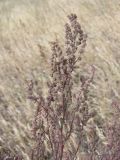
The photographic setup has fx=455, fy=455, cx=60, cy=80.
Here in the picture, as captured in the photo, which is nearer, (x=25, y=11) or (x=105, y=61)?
(x=105, y=61)

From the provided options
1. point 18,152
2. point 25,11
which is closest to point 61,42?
point 25,11

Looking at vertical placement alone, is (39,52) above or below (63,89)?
above

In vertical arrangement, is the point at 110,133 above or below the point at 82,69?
below

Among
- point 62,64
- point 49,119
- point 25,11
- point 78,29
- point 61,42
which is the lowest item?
point 49,119

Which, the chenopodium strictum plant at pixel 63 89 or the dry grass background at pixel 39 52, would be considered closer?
the chenopodium strictum plant at pixel 63 89

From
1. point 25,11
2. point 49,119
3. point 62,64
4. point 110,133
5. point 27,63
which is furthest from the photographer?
point 25,11

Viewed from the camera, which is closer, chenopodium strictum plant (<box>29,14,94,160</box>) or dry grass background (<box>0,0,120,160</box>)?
chenopodium strictum plant (<box>29,14,94,160</box>)

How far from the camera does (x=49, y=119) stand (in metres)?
4.28

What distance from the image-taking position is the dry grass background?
6.38m

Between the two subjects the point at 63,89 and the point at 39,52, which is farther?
the point at 39,52

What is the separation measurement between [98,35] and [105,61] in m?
1.15

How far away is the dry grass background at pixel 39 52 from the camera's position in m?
6.38

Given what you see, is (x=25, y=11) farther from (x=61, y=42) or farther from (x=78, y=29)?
(x=78, y=29)

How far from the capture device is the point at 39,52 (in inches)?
Result: 324
